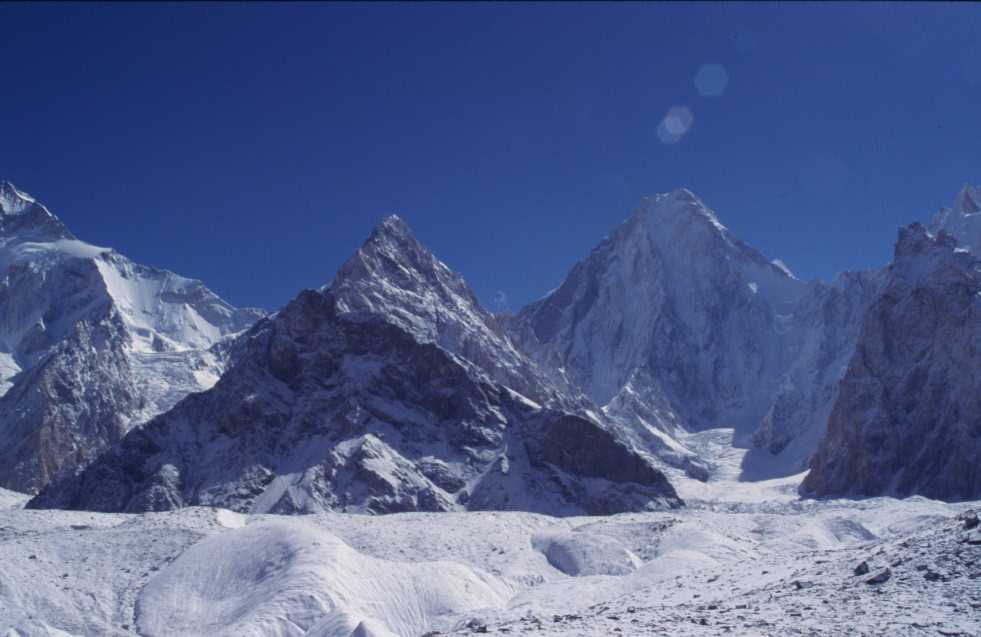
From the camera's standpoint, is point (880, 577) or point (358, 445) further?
point (358, 445)

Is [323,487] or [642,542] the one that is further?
[323,487]

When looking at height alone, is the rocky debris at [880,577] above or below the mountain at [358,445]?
below

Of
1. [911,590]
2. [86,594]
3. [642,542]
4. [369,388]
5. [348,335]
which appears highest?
[348,335]

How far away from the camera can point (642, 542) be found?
104062mm

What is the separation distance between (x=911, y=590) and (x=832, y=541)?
78.6 m

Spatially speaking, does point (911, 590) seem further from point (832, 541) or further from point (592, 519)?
point (592, 519)

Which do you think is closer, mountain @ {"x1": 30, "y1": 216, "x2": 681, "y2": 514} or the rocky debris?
the rocky debris

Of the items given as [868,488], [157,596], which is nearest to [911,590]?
[157,596]

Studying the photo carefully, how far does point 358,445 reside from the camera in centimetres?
15600

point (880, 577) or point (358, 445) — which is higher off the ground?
point (358, 445)

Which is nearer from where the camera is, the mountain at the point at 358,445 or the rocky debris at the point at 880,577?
the rocky debris at the point at 880,577

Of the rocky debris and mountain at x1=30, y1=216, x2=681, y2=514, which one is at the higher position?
mountain at x1=30, y1=216, x2=681, y2=514

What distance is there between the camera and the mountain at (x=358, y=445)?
148875 mm

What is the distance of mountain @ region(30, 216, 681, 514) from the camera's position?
488 feet
